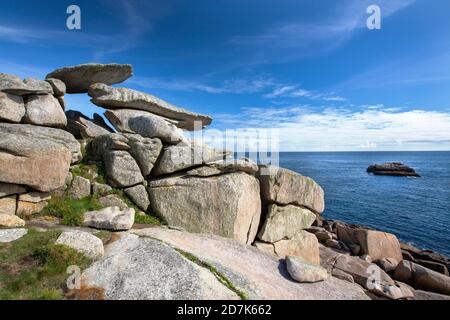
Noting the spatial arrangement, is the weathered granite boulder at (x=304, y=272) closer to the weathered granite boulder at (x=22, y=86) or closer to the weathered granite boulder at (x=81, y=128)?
the weathered granite boulder at (x=81, y=128)

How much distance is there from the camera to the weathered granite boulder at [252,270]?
32.0ft

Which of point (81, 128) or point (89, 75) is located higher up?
point (89, 75)

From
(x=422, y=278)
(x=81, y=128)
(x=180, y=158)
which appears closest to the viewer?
(x=180, y=158)

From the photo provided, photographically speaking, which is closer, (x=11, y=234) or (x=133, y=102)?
(x=11, y=234)

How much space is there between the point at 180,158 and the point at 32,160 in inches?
318

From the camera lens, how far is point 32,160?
42.4 feet

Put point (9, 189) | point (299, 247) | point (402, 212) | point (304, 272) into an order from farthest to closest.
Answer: point (402, 212), point (299, 247), point (9, 189), point (304, 272)

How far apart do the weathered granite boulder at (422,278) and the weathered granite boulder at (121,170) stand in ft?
79.6

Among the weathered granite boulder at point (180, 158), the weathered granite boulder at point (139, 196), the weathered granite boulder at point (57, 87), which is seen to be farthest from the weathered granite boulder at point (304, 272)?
the weathered granite boulder at point (57, 87)

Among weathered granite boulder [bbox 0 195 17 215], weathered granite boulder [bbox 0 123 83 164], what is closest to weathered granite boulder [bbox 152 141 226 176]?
weathered granite boulder [bbox 0 123 83 164]

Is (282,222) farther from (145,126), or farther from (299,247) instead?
(145,126)

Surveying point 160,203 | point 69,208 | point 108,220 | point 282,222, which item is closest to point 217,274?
point 108,220
